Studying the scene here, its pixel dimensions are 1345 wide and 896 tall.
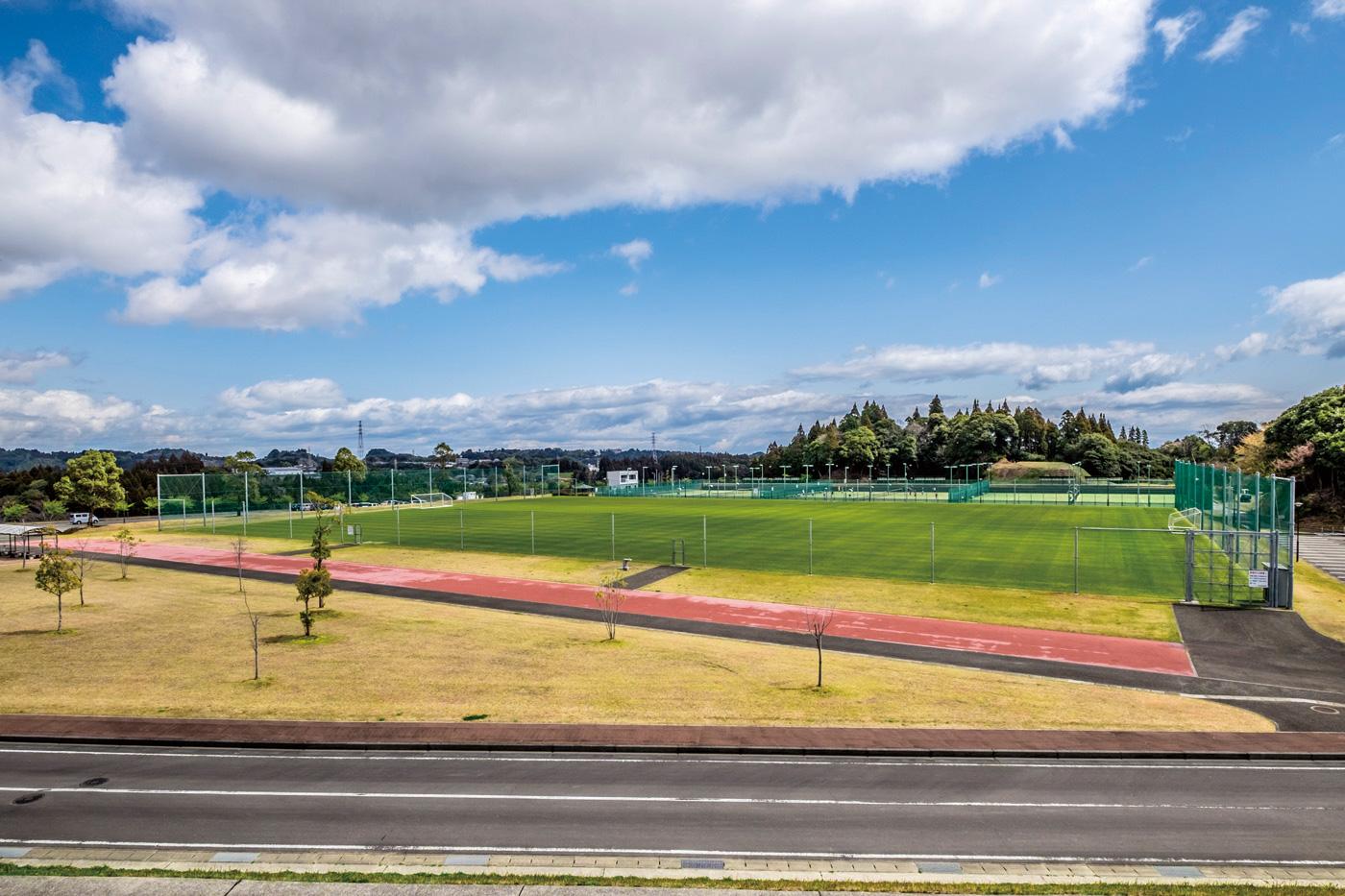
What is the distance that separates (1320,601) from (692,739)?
29.3 meters

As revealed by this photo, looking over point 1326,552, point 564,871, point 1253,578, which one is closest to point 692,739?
point 564,871

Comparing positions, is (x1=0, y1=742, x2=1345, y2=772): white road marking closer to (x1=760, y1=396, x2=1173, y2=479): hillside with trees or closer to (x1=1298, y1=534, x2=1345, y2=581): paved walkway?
(x1=1298, y1=534, x2=1345, y2=581): paved walkway

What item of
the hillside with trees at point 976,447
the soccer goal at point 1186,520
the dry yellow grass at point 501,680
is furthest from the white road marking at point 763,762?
the hillside with trees at point 976,447

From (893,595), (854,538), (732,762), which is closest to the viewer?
(732,762)

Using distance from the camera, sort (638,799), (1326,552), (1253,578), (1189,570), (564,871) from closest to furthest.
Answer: (564,871)
(638,799)
(1253,578)
(1189,570)
(1326,552)

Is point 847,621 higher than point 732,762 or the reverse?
the reverse

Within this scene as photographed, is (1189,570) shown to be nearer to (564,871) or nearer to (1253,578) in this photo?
(1253,578)

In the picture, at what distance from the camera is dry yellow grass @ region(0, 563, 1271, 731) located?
641 inches

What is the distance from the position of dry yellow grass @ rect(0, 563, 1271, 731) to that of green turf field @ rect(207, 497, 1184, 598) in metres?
15.6

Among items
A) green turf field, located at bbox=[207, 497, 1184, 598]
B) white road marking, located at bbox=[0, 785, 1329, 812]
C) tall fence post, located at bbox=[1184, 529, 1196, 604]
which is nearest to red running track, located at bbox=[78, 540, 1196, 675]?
tall fence post, located at bbox=[1184, 529, 1196, 604]

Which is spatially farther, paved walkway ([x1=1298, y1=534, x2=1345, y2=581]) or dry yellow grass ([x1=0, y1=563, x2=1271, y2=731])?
paved walkway ([x1=1298, y1=534, x2=1345, y2=581])

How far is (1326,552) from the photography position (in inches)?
1756

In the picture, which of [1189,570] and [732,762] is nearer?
[732,762]

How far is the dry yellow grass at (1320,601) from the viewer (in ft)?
84.2
